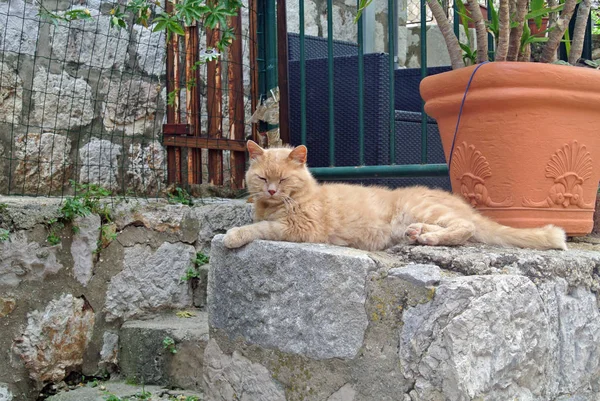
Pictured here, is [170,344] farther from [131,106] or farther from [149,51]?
[149,51]

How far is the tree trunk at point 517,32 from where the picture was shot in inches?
114

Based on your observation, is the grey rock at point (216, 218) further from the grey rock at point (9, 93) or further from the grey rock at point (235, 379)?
the grey rock at point (9, 93)

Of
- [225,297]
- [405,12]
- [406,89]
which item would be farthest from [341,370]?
[405,12]

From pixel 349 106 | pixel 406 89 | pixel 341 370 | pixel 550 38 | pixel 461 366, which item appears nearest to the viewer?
pixel 461 366

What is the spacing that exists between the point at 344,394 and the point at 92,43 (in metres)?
2.80

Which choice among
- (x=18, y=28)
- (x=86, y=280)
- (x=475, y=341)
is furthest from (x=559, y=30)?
(x=18, y=28)

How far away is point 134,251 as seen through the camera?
362 cm

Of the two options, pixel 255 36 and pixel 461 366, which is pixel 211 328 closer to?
pixel 461 366

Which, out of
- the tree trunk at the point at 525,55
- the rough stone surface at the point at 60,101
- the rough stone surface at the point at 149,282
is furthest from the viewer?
the rough stone surface at the point at 60,101

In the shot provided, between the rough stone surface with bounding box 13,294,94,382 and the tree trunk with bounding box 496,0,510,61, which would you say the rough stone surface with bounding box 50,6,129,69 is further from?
the tree trunk with bounding box 496,0,510,61

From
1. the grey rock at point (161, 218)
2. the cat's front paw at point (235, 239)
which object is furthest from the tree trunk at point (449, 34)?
the grey rock at point (161, 218)

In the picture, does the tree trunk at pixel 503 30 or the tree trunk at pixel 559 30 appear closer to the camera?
the tree trunk at pixel 503 30

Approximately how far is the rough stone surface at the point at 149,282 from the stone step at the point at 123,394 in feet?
1.22

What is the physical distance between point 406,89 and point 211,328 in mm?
2855
